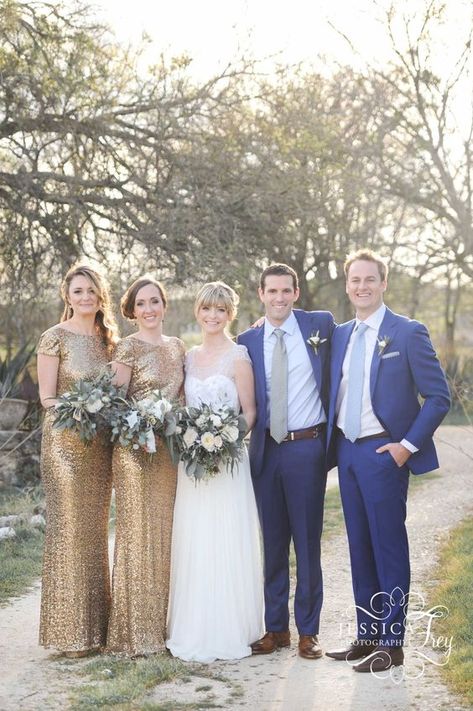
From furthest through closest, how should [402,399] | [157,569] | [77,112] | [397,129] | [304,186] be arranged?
[397,129], [304,186], [77,112], [157,569], [402,399]

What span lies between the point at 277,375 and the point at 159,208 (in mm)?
7158

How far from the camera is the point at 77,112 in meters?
11.9

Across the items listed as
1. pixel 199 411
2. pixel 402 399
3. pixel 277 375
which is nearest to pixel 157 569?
pixel 199 411

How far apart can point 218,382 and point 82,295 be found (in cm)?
99

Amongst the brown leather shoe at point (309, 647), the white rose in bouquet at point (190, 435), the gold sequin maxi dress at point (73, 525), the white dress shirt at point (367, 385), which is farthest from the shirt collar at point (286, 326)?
the brown leather shoe at point (309, 647)

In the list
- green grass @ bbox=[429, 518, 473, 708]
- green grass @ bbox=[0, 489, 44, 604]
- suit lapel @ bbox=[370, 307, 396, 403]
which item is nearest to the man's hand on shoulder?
suit lapel @ bbox=[370, 307, 396, 403]

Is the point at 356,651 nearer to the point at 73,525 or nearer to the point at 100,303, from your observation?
the point at 73,525

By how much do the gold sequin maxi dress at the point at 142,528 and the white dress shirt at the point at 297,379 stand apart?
0.63 meters

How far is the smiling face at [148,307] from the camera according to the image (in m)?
5.67

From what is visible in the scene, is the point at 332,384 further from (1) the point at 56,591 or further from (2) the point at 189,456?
(1) the point at 56,591

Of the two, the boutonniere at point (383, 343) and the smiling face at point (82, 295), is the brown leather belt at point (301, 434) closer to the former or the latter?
the boutonniere at point (383, 343)

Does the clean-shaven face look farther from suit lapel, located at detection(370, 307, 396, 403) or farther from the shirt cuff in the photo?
the shirt cuff

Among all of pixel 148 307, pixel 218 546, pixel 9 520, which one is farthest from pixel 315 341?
pixel 9 520

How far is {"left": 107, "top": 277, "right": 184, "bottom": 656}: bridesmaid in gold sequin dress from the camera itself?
5465 millimetres
